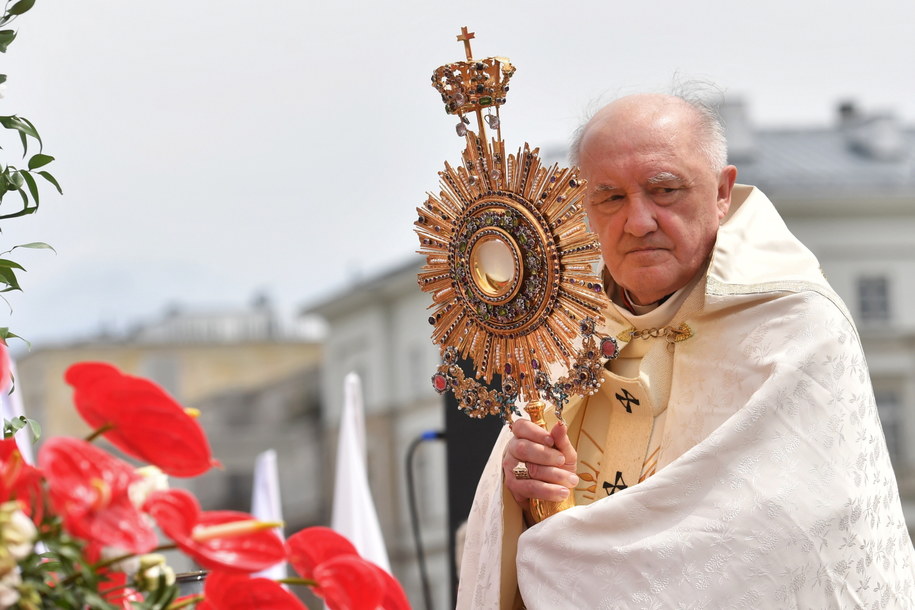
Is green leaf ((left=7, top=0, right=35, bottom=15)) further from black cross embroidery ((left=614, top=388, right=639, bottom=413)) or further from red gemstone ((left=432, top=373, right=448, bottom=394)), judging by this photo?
black cross embroidery ((left=614, top=388, right=639, bottom=413))

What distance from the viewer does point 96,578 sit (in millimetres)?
1932

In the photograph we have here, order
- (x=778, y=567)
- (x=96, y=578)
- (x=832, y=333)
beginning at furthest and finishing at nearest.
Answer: (x=832, y=333)
(x=778, y=567)
(x=96, y=578)

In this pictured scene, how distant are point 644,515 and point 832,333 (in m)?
0.57

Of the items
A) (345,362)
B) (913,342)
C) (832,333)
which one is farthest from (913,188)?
(832,333)

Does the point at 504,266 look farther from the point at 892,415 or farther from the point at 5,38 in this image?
the point at 892,415

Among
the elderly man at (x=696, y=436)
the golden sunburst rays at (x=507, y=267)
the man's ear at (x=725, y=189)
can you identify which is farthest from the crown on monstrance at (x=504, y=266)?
the man's ear at (x=725, y=189)

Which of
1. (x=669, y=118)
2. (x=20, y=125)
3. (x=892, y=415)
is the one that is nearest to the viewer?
(x=20, y=125)

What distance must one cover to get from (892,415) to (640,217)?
35222mm

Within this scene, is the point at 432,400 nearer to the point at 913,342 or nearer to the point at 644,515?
the point at 913,342

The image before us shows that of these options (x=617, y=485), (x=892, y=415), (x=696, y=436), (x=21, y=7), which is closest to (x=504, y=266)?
(x=696, y=436)

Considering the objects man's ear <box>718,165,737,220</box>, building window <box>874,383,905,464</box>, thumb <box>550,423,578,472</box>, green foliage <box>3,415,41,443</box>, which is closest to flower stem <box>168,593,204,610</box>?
green foliage <box>3,415,41,443</box>

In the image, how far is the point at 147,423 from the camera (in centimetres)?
202

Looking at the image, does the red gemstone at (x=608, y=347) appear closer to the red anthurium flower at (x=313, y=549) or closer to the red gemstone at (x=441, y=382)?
the red gemstone at (x=441, y=382)

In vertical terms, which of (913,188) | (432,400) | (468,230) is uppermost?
(468,230)
